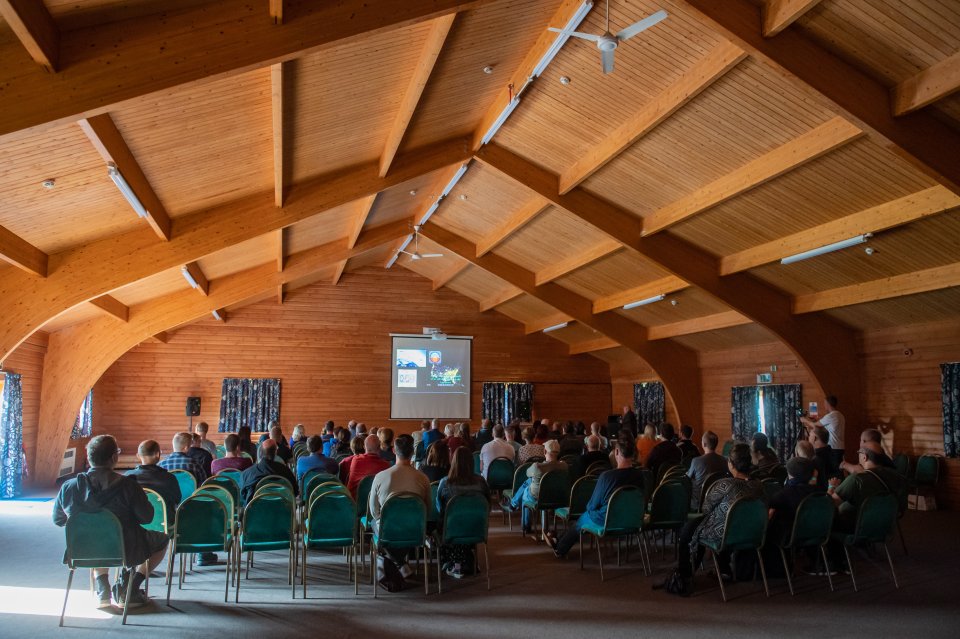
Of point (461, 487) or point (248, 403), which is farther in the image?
point (248, 403)

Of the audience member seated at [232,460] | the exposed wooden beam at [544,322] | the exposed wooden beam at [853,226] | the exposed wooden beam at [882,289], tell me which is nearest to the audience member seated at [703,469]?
the exposed wooden beam at [853,226]

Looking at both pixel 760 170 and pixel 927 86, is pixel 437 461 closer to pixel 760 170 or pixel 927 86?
pixel 760 170

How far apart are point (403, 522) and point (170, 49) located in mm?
3874

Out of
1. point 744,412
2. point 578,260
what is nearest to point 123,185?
point 578,260

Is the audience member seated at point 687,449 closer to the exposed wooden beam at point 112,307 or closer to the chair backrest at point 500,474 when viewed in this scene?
the chair backrest at point 500,474

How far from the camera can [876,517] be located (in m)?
5.69

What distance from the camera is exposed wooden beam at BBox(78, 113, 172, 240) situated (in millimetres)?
5723

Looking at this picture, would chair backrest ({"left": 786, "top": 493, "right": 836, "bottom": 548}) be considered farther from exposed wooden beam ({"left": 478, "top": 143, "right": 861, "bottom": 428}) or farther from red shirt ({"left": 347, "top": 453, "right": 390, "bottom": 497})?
exposed wooden beam ({"left": 478, "top": 143, "right": 861, "bottom": 428})

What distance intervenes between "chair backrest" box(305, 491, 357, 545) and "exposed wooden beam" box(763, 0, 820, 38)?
526cm

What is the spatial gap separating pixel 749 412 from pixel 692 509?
7370 mm

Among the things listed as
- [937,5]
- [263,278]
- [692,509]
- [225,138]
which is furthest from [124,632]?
[263,278]

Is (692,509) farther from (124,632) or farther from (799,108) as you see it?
(124,632)

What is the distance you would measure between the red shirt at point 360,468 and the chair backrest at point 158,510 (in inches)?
68.5

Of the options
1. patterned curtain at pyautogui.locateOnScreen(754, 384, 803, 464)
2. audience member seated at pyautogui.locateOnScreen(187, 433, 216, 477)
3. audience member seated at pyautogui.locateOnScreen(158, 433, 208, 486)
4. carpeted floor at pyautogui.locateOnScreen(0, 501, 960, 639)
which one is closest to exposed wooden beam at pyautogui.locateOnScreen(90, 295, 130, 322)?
audience member seated at pyautogui.locateOnScreen(187, 433, 216, 477)
